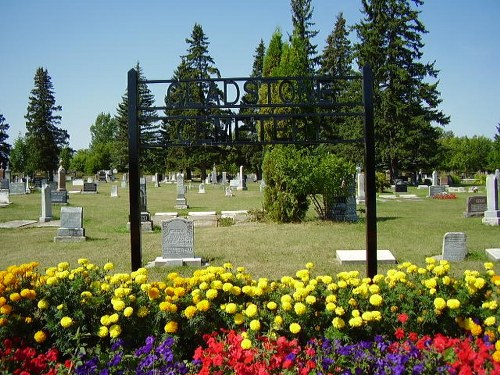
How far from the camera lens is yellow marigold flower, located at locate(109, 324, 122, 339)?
387 centimetres

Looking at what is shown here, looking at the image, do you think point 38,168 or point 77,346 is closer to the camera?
point 77,346

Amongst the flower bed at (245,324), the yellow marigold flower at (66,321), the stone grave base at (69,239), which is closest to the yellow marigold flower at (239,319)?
the flower bed at (245,324)

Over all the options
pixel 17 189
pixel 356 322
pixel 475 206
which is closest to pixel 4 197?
pixel 17 189

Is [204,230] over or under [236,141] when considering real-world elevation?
under

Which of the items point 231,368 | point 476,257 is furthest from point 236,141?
point 476,257

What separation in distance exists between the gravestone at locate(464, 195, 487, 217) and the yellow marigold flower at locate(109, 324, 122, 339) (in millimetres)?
17807

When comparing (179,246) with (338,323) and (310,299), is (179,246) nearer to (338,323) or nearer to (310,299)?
(310,299)

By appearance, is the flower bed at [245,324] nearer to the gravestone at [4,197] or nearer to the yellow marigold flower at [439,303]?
the yellow marigold flower at [439,303]

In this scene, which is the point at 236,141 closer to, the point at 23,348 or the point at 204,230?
the point at 23,348

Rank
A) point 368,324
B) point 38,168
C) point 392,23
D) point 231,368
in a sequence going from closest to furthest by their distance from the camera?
point 231,368 < point 368,324 < point 392,23 < point 38,168

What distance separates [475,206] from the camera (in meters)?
18.7

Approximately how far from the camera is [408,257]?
1006 centimetres

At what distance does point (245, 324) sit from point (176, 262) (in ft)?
19.3

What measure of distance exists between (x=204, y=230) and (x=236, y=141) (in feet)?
33.7
